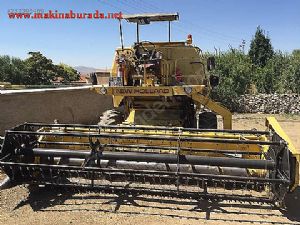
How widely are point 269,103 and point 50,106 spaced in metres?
11.3

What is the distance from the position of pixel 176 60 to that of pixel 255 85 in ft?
40.9

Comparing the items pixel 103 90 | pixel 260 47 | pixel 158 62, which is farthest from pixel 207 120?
pixel 260 47

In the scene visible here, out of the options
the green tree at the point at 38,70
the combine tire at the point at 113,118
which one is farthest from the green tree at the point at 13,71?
the combine tire at the point at 113,118

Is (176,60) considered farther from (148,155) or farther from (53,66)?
(53,66)

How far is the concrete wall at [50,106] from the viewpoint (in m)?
8.48

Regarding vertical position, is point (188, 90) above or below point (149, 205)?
above

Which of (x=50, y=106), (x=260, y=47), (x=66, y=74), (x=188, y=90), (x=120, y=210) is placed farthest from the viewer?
(x=66, y=74)

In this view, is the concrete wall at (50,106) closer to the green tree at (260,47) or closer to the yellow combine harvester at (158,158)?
the yellow combine harvester at (158,158)

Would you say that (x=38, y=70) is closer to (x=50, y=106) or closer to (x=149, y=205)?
(x=50, y=106)

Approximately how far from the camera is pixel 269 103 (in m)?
17.7

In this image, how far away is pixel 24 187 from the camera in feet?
18.5

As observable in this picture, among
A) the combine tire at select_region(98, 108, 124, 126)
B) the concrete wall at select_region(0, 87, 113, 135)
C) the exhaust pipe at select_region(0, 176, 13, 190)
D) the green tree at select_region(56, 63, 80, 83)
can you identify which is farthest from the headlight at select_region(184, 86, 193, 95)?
the green tree at select_region(56, 63, 80, 83)

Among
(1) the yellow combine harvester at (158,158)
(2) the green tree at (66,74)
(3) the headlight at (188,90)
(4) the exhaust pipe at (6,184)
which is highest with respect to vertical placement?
(2) the green tree at (66,74)

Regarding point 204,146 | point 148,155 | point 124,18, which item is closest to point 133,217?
point 148,155
